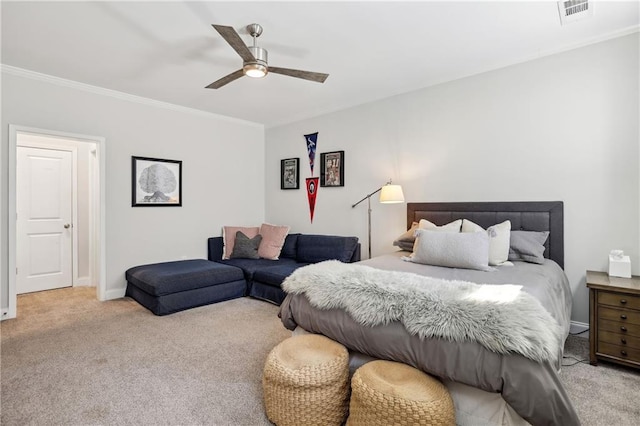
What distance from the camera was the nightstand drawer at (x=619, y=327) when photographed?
89.1 inches

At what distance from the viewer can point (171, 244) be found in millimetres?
4707

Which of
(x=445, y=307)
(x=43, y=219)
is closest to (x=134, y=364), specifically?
(x=445, y=307)

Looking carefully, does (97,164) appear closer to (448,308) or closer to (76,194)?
(76,194)

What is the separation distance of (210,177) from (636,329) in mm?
5062

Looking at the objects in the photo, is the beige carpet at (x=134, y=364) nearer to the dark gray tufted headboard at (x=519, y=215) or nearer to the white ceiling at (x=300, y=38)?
the dark gray tufted headboard at (x=519, y=215)

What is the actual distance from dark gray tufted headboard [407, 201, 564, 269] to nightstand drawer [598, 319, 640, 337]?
0.70m

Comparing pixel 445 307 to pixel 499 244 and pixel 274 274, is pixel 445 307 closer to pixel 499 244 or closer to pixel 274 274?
pixel 499 244

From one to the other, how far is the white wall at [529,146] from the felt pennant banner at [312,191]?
2.09 feet

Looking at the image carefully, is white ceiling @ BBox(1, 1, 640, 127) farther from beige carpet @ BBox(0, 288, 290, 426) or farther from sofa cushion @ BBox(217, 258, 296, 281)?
beige carpet @ BBox(0, 288, 290, 426)

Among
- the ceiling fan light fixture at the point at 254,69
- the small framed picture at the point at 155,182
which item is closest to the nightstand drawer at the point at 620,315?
the ceiling fan light fixture at the point at 254,69

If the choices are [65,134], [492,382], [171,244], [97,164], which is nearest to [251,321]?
[171,244]

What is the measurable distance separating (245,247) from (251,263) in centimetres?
37

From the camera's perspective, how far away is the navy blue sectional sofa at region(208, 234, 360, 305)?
3953 mm

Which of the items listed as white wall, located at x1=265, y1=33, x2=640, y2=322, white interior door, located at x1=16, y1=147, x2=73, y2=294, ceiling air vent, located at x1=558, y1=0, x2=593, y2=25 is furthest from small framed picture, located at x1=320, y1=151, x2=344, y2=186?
white interior door, located at x1=16, y1=147, x2=73, y2=294
